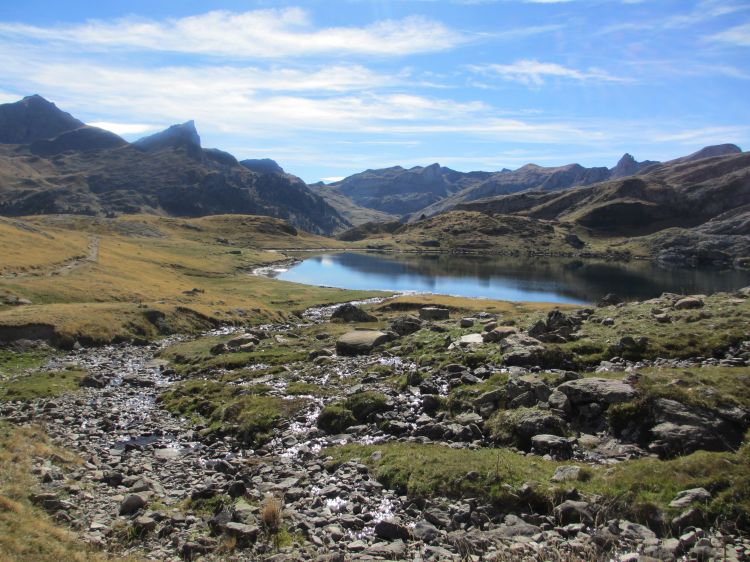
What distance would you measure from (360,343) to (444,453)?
26981 millimetres

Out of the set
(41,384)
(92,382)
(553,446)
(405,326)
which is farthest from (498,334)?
(41,384)

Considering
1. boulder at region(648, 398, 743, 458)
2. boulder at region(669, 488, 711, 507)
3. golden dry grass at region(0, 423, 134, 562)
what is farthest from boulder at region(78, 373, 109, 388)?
boulder at region(669, 488, 711, 507)

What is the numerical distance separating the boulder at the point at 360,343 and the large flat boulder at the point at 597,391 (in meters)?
24.3

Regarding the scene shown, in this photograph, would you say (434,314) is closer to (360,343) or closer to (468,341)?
(360,343)

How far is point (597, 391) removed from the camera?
23000 millimetres

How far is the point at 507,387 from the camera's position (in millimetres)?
25812

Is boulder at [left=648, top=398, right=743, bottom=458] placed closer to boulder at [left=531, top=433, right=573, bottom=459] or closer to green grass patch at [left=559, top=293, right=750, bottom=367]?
boulder at [left=531, top=433, right=573, bottom=459]

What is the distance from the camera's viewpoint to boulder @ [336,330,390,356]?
153 ft

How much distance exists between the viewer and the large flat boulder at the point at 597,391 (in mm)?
22234

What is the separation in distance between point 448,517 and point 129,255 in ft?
453

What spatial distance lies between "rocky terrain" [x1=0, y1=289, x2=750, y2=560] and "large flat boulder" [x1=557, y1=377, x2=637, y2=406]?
0.08 metres

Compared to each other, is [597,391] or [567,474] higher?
[597,391]

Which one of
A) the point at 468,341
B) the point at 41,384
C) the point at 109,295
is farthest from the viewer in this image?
the point at 109,295

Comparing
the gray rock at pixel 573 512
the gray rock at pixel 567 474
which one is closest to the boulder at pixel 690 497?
the gray rock at pixel 573 512
